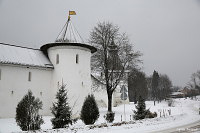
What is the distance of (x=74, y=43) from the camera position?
25562mm

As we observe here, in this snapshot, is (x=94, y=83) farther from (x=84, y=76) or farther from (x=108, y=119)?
(x=108, y=119)

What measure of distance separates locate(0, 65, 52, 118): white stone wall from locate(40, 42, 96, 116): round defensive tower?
3.31 ft

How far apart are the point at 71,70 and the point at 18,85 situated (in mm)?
6372

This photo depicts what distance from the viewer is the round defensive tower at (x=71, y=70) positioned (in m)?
25.2

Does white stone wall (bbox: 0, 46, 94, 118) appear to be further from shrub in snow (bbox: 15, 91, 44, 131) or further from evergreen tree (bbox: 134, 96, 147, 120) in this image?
shrub in snow (bbox: 15, 91, 44, 131)

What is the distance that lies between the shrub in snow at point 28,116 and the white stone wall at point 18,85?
992 cm

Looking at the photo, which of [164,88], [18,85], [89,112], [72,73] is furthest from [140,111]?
[164,88]

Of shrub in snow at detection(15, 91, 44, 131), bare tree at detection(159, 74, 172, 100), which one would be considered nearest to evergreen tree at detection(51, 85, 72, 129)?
shrub in snow at detection(15, 91, 44, 131)

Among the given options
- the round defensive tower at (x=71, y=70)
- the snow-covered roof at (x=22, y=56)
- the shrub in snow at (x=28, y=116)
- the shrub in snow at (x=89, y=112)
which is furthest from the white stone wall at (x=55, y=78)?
the shrub in snow at (x=28, y=116)

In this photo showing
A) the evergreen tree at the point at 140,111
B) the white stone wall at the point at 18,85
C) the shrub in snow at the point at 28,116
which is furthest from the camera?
the white stone wall at the point at 18,85

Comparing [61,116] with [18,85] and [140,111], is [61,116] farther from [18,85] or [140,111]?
[18,85]

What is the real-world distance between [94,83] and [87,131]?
1985cm

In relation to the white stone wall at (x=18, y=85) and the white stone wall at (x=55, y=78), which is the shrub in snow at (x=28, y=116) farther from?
the white stone wall at (x=18, y=85)

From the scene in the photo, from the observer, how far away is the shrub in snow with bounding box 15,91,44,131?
1293 centimetres
